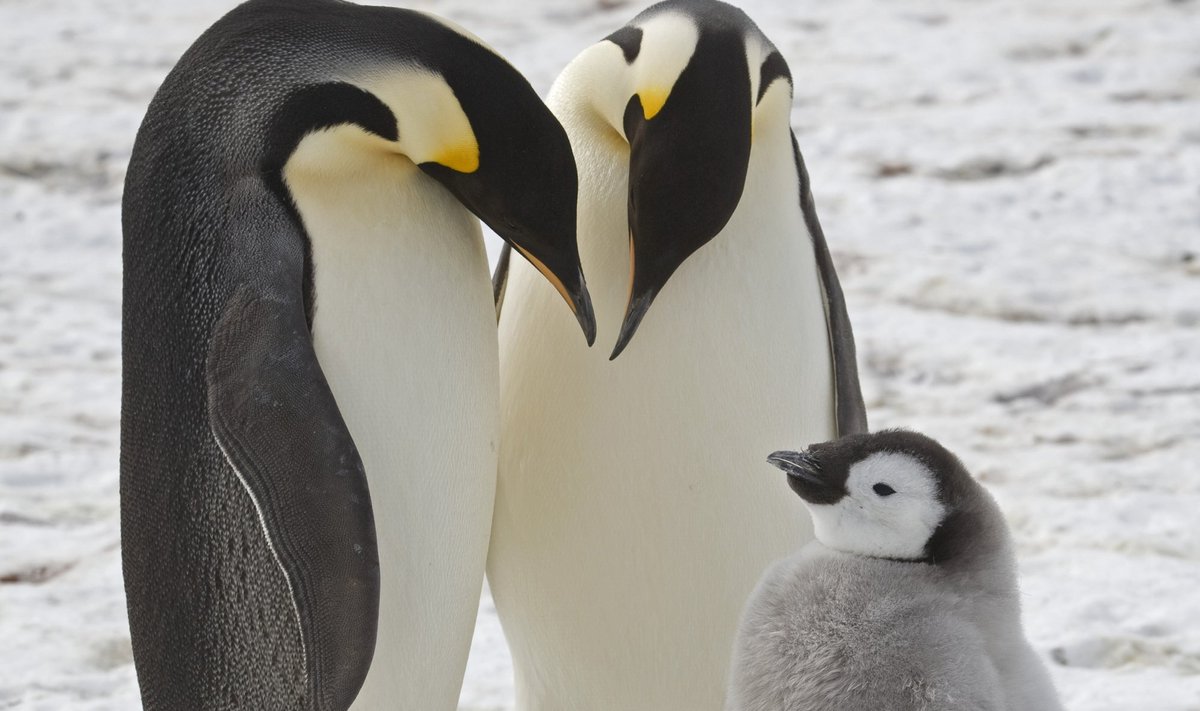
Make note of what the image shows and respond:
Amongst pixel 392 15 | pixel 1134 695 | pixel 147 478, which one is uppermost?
pixel 392 15

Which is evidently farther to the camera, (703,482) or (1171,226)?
(1171,226)

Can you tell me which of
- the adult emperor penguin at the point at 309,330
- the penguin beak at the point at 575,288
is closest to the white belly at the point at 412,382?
the adult emperor penguin at the point at 309,330

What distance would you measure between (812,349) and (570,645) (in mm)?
506

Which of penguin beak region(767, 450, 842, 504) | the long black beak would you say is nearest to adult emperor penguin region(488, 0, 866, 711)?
the long black beak

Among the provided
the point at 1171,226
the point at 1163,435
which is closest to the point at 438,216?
the point at 1163,435

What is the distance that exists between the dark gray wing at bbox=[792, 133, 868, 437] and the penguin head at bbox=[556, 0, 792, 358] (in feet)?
0.84

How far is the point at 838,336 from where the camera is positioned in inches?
84.7

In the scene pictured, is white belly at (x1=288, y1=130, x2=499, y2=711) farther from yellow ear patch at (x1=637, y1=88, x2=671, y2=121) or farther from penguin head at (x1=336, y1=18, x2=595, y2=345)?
yellow ear patch at (x1=637, y1=88, x2=671, y2=121)

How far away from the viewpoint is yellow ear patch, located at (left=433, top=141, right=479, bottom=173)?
1.77 metres

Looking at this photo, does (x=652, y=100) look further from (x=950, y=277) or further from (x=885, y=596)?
(x=950, y=277)

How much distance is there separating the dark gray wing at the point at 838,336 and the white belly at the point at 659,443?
0.09 feet

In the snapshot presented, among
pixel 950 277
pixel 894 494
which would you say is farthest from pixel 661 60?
pixel 950 277

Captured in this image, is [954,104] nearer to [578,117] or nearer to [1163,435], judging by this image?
[1163,435]

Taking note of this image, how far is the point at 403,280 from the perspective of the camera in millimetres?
1817
